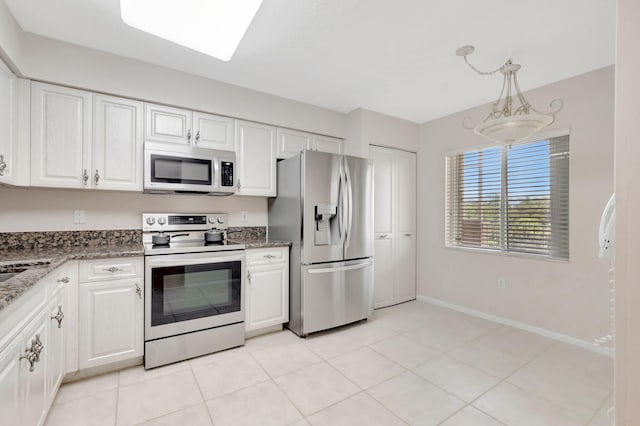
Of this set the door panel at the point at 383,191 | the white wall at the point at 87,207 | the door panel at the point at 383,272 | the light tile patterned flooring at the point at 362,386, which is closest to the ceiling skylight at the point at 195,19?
the white wall at the point at 87,207

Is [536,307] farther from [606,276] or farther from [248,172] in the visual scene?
[248,172]

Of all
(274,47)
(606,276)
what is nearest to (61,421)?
(274,47)

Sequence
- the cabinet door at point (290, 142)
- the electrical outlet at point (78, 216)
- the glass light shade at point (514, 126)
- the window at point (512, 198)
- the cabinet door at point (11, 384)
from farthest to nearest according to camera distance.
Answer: the cabinet door at point (290, 142) < the window at point (512, 198) < the electrical outlet at point (78, 216) < the glass light shade at point (514, 126) < the cabinet door at point (11, 384)

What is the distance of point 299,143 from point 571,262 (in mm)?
2922

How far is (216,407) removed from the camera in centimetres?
177

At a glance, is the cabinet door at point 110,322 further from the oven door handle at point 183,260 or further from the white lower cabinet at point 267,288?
the white lower cabinet at point 267,288

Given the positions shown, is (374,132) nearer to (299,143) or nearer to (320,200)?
(299,143)

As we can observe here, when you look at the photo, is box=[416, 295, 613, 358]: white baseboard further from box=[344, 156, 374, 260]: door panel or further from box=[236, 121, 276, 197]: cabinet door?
box=[236, 121, 276, 197]: cabinet door

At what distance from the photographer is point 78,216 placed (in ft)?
7.99

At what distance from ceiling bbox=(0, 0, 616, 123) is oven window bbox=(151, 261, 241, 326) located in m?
1.75

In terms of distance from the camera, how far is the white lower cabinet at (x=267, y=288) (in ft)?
8.87

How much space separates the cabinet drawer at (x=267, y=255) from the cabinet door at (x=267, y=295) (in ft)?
0.16

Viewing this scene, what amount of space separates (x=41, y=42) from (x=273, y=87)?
1.76m

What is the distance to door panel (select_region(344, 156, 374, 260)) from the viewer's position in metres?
2.99
